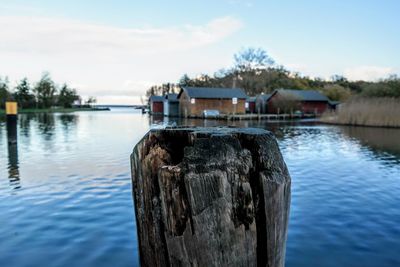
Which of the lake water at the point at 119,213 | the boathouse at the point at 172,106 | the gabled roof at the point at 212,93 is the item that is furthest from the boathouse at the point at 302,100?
the lake water at the point at 119,213

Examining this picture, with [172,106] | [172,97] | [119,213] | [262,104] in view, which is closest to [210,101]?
[172,106]

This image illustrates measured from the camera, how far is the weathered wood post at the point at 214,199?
1.72m

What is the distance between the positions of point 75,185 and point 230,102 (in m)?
50.9

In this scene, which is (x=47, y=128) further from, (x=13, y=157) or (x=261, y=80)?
(x=261, y=80)

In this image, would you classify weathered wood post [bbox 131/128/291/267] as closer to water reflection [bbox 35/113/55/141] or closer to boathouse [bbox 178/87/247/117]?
water reflection [bbox 35/113/55/141]

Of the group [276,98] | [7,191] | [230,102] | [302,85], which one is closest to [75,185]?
[7,191]

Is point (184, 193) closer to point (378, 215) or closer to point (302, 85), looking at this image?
point (378, 215)

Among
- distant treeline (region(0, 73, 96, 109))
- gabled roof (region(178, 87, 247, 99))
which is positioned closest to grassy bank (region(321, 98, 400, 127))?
gabled roof (region(178, 87, 247, 99))

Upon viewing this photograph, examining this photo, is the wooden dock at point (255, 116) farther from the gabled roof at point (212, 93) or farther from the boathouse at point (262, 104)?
the boathouse at point (262, 104)

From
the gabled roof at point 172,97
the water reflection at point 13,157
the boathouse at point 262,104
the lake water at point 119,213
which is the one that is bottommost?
the lake water at point 119,213

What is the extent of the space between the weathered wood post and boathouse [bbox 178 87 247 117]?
5316 cm

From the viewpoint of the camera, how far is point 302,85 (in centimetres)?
8525

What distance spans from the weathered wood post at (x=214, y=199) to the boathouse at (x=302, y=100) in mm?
60319

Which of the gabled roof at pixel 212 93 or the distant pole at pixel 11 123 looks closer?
the distant pole at pixel 11 123
